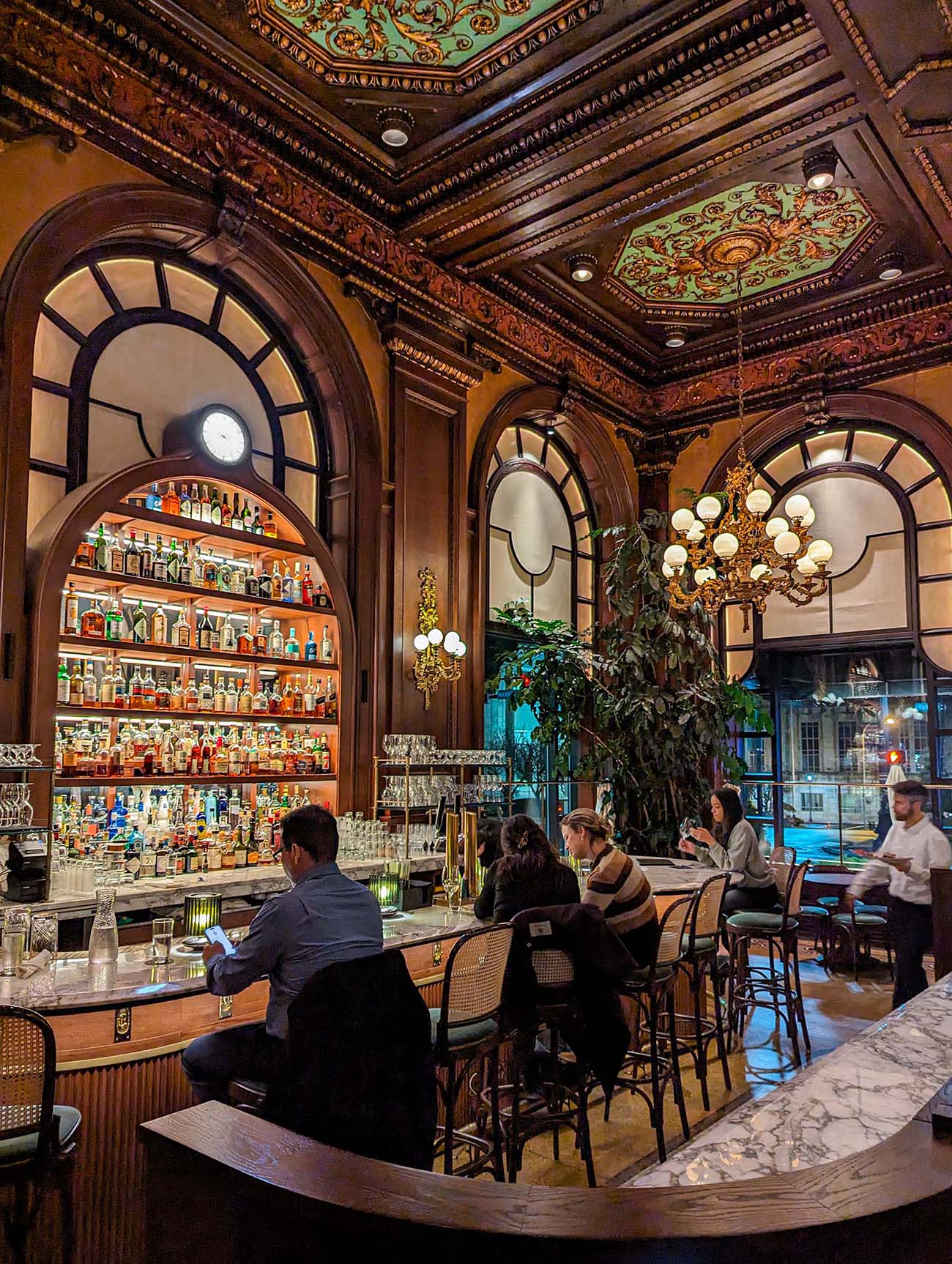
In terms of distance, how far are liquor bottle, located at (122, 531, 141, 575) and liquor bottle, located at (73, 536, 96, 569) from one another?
175 millimetres

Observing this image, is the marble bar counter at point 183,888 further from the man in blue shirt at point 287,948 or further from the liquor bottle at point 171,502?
the liquor bottle at point 171,502

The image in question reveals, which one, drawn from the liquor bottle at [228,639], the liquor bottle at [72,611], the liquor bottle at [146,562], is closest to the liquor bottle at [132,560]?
the liquor bottle at [146,562]

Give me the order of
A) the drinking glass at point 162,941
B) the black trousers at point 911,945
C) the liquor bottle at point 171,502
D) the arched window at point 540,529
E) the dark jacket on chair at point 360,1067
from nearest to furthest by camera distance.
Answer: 1. the dark jacket on chair at point 360,1067
2. the drinking glass at point 162,941
3. the liquor bottle at point 171,502
4. the black trousers at point 911,945
5. the arched window at point 540,529

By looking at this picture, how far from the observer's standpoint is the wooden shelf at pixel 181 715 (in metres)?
4.67

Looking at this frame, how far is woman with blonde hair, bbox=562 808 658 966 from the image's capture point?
3.91 metres

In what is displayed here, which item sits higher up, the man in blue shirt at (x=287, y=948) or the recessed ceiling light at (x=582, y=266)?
the recessed ceiling light at (x=582, y=266)

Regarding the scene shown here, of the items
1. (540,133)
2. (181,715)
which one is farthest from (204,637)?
(540,133)

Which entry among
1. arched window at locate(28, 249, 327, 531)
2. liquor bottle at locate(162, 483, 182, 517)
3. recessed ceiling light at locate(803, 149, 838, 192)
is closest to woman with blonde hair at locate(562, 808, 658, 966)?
liquor bottle at locate(162, 483, 182, 517)

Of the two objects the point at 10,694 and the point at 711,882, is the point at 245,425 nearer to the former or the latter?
Result: the point at 10,694

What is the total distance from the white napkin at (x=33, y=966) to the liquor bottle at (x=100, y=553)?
2.37 m

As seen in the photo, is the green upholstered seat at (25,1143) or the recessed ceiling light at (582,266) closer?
the green upholstered seat at (25,1143)

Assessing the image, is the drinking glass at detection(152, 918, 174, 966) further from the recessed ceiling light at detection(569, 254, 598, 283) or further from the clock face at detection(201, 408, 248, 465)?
the recessed ceiling light at detection(569, 254, 598, 283)

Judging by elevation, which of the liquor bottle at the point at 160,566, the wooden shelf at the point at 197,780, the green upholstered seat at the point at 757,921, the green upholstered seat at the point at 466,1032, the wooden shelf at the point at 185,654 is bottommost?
the green upholstered seat at the point at 757,921

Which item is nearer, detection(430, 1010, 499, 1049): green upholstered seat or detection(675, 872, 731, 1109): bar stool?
detection(430, 1010, 499, 1049): green upholstered seat
